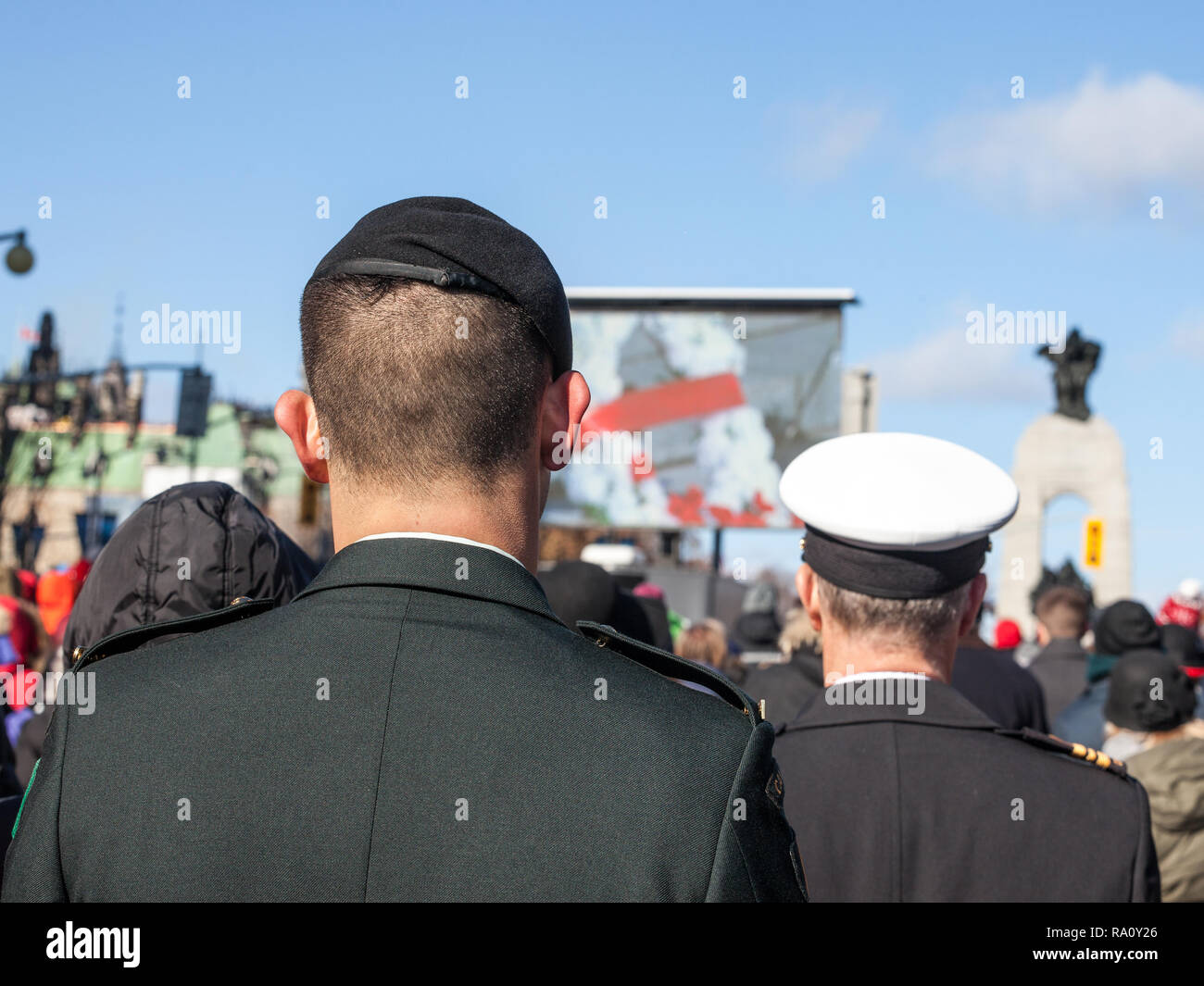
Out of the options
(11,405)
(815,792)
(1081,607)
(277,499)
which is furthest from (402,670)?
(277,499)

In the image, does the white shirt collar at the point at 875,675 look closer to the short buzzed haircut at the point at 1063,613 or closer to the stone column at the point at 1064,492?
the short buzzed haircut at the point at 1063,613

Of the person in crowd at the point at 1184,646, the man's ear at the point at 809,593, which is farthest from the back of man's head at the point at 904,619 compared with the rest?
the person in crowd at the point at 1184,646

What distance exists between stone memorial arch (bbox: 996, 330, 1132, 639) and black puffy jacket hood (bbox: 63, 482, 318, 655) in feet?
105

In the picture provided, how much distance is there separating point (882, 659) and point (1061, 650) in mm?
5592

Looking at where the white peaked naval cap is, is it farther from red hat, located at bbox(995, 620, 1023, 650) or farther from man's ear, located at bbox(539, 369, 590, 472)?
red hat, located at bbox(995, 620, 1023, 650)

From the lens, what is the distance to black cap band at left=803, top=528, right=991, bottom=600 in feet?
8.95

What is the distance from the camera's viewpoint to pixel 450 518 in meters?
1.58

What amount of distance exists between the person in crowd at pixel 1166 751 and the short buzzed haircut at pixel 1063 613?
298 cm

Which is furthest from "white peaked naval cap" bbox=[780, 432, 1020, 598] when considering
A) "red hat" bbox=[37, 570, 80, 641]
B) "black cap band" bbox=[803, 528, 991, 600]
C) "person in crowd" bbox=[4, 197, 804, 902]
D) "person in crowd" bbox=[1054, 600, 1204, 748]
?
"red hat" bbox=[37, 570, 80, 641]

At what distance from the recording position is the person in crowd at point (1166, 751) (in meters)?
4.42

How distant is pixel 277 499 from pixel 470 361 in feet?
201

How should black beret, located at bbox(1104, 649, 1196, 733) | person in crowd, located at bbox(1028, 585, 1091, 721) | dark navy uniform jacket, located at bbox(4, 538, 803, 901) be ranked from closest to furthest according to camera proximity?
1. dark navy uniform jacket, located at bbox(4, 538, 803, 901)
2. black beret, located at bbox(1104, 649, 1196, 733)
3. person in crowd, located at bbox(1028, 585, 1091, 721)

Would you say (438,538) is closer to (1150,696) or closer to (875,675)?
(875,675)

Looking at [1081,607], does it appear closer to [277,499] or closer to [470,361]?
[470,361]
